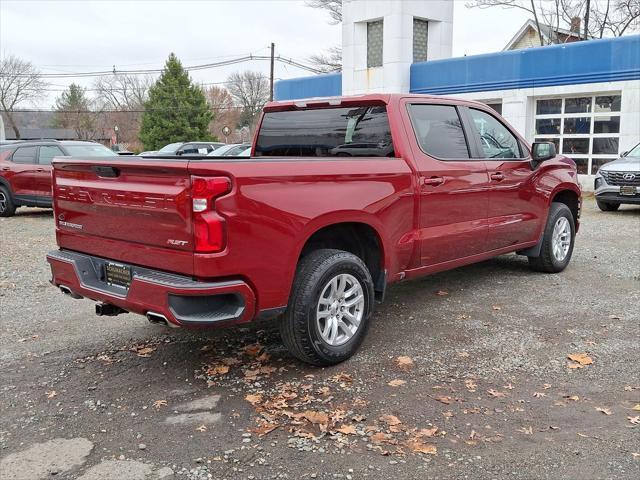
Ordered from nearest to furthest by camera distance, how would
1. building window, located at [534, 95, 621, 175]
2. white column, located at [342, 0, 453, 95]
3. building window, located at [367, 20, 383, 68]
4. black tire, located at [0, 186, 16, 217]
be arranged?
black tire, located at [0, 186, 16, 217], building window, located at [534, 95, 621, 175], white column, located at [342, 0, 453, 95], building window, located at [367, 20, 383, 68]

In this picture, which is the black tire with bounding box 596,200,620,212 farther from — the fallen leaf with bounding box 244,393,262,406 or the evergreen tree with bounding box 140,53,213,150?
the evergreen tree with bounding box 140,53,213,150

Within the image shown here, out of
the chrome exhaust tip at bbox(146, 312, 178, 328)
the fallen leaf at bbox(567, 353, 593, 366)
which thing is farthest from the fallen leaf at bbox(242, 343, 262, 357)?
the fallen leaf at bbox(567, 353, 593, 366)

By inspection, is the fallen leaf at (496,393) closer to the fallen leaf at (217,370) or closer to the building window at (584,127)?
the fallen leaf at (217,370)

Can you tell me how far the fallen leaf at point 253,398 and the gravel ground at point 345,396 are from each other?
0.04 metres

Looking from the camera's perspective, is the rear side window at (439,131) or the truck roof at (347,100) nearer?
the truck roof at (347,100)

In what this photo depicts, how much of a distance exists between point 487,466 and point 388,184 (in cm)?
227

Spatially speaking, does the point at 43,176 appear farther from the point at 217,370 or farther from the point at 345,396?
the point at 345,396

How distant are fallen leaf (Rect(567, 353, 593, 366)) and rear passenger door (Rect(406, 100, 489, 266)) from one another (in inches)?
53.7

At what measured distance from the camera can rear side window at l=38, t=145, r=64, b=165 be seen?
1326 cm

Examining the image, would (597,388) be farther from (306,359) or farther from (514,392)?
(306,359)

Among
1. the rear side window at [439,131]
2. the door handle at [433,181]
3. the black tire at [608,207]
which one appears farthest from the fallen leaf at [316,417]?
the black tire at [608,207]

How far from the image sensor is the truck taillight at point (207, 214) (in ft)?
11.6

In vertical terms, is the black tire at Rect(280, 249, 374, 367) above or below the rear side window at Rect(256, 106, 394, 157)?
below

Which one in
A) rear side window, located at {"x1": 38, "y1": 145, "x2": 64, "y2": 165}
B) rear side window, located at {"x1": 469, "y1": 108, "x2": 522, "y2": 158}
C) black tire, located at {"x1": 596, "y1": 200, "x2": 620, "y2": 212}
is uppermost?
rear side window, located at {"x1": 469, "y1": 108, "x2": 522, "y2": 158}
